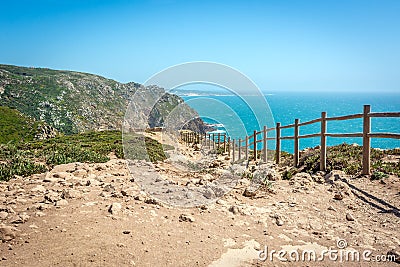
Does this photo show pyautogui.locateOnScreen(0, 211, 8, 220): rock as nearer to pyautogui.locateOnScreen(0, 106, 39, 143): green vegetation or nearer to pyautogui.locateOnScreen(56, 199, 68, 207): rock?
pyautogui.locateOnScreen(56, 199, 68, 207): rock

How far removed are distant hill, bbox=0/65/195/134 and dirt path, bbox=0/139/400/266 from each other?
193 ft

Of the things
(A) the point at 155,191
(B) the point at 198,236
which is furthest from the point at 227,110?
(B) the point at 198,236

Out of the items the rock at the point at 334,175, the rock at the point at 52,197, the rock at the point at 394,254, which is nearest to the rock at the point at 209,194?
the rock at the point at 52,197

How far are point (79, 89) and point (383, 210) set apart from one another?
305 feet

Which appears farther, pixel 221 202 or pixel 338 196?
pixel 338 196

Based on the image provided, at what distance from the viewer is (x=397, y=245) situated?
156 inches

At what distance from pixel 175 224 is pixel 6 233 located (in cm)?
201

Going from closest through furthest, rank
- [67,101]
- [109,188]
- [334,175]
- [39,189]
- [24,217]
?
1. [24,217]
2. [39,189]
3. [109,188]
4. [334,175]
5. [67,101]

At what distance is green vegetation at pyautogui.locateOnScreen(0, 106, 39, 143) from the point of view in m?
40.7

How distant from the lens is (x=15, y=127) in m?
45.2

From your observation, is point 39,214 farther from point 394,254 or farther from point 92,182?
point 394,254

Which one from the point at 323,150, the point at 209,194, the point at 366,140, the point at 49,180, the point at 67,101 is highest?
the point at 67,101

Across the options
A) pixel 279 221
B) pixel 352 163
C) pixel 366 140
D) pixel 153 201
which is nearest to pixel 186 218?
pixel 153 201

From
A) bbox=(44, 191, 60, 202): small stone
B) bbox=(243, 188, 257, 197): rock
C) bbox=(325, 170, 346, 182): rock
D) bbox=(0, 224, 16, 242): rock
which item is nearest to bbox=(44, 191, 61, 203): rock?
bbox=(44, 191, 60, 202): small stone
